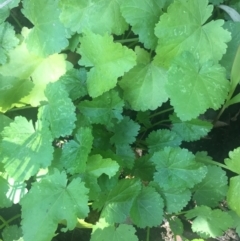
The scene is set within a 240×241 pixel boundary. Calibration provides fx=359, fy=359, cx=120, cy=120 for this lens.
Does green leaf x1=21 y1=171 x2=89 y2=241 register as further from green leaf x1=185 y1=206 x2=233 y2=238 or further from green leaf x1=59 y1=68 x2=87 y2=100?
green leaf x1=185 y1=206 x2=233 y2=238

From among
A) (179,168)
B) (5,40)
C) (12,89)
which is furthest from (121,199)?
(5,40)

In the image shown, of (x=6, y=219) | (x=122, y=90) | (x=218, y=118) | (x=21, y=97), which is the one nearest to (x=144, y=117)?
(x=122, y=90)

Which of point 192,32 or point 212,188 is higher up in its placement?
point 192,32

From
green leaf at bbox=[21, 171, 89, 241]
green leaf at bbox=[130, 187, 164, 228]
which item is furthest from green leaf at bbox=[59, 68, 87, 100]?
green leaf at bbox=[130, 187, 164, 228]

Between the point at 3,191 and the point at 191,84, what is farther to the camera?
the point at 3,191

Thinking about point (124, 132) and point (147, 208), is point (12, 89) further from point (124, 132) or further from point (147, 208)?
point (147, 208)

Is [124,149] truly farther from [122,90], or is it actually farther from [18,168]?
[18,168]
